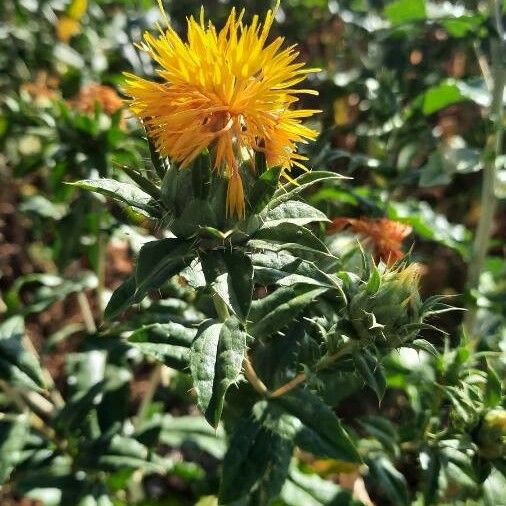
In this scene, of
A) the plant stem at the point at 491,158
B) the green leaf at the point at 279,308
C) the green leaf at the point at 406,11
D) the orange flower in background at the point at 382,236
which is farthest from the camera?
the green leaf at the point at 406,11

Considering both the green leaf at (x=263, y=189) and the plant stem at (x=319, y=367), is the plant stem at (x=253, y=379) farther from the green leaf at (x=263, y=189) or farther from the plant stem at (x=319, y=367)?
the green leaf at (x=263, y=189)

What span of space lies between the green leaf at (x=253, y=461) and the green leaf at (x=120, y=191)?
54 centimetres

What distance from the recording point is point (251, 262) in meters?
1.05

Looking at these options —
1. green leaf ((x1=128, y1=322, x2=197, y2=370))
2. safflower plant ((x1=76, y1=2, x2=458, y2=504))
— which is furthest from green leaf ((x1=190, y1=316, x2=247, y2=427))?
green leaf ((x1=128, y1=322, x2=197, y2=370))

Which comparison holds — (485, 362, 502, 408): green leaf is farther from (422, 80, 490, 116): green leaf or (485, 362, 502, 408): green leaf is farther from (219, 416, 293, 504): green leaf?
(422, 80, 490, 116): green leaf

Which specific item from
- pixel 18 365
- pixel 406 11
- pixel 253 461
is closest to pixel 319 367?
pixel 253 461

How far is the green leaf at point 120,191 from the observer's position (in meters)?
1.01

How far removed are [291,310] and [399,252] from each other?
0.38 meters

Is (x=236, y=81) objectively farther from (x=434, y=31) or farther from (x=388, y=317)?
(x=434, y=31)

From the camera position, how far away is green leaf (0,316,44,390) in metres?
1.58

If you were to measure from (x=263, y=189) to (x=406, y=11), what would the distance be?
120cm

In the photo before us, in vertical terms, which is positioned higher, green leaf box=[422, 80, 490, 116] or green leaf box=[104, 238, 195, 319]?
green leaf box=[422, 80, 490, 116]

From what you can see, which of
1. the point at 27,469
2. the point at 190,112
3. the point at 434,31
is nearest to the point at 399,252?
the point at 190,112

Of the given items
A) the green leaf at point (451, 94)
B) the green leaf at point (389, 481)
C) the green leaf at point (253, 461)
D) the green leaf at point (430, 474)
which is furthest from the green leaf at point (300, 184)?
the green leaf at point (451, 94)
